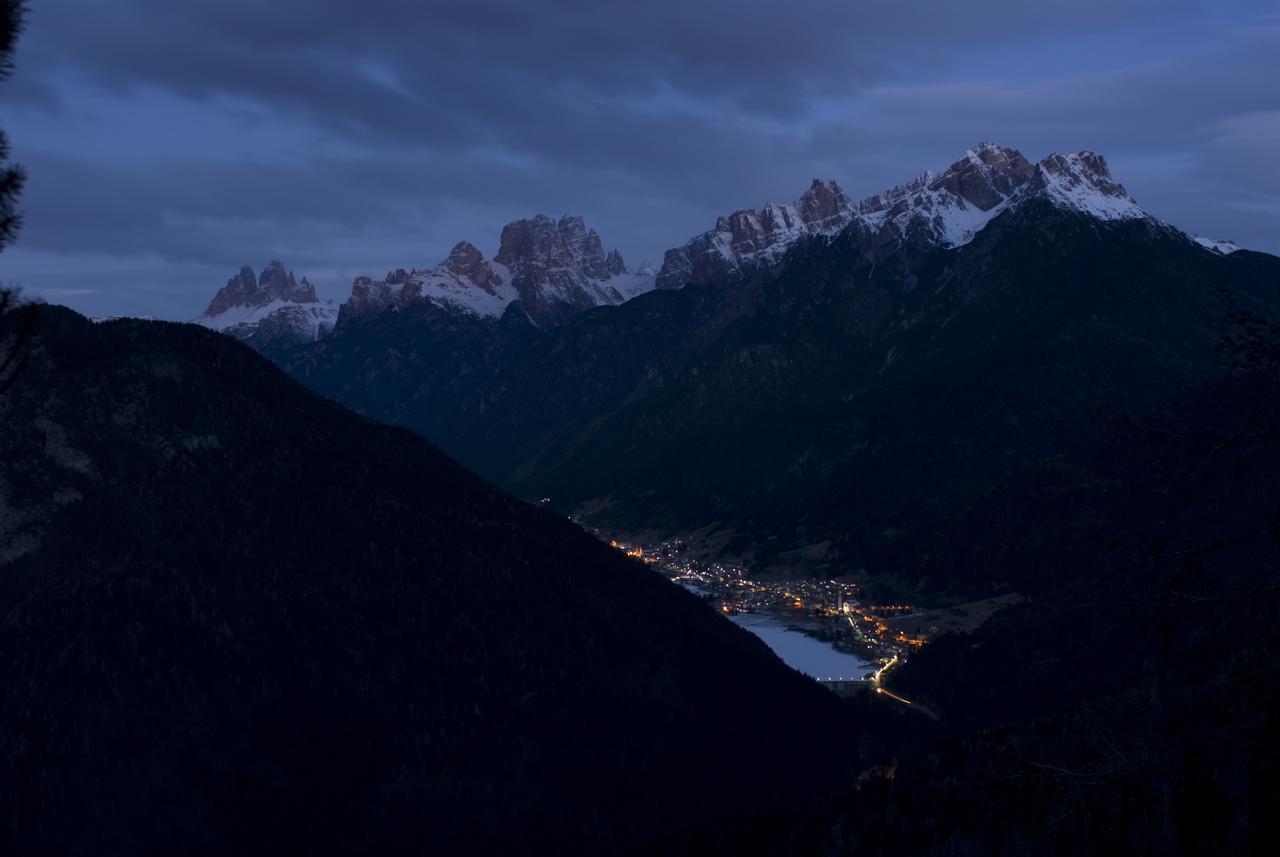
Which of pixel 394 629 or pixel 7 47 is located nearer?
pixel 7 47

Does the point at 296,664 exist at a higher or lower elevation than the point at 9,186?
lower

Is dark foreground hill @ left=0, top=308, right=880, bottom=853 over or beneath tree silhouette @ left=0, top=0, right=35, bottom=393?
beneath

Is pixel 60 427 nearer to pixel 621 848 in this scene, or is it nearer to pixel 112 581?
pixel 112 581

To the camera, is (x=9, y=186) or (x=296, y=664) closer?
(x=9, y=186)

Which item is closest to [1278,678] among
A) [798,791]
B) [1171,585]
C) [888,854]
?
[1171,585]

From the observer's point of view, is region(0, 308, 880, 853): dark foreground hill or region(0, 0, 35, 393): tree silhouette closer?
region(0, 0, 35, 393): tree silhouette

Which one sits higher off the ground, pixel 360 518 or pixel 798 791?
pixel 360 518

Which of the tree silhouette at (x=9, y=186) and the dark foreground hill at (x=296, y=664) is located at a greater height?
the tree silhouette at (x=9, y=186)

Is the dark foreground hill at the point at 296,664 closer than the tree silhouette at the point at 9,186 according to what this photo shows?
No
